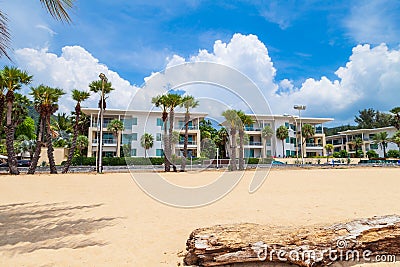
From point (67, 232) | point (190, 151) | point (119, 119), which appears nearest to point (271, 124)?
point (190, 151)

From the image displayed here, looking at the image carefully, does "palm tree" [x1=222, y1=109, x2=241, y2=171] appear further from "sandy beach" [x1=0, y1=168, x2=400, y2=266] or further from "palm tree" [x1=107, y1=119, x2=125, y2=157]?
"sandy beach" [x1=0, y1=168, x2=400, y2=266]

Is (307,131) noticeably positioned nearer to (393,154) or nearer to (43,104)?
(393,154)

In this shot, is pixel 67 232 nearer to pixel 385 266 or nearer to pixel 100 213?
pixel 100 213

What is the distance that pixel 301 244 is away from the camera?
151 inches

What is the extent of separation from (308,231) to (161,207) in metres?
6.05

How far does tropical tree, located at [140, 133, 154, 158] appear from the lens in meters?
45.8

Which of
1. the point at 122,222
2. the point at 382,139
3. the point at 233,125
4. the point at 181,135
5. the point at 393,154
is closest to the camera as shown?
the point at 122,222

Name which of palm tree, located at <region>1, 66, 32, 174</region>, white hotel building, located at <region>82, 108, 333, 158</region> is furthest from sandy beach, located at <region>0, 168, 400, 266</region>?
white hotel building, located at <region>82, 108, 333, 158</region>

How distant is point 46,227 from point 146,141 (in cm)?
3997

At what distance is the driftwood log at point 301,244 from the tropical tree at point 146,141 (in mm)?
42335

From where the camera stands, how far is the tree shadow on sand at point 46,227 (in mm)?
5273

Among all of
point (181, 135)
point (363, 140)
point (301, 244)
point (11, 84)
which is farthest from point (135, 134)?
point (363, 140)

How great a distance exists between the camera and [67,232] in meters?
6.13

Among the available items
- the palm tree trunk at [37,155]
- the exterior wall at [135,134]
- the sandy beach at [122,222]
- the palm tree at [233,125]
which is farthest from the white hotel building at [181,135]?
the sandy beach at [122,222]
